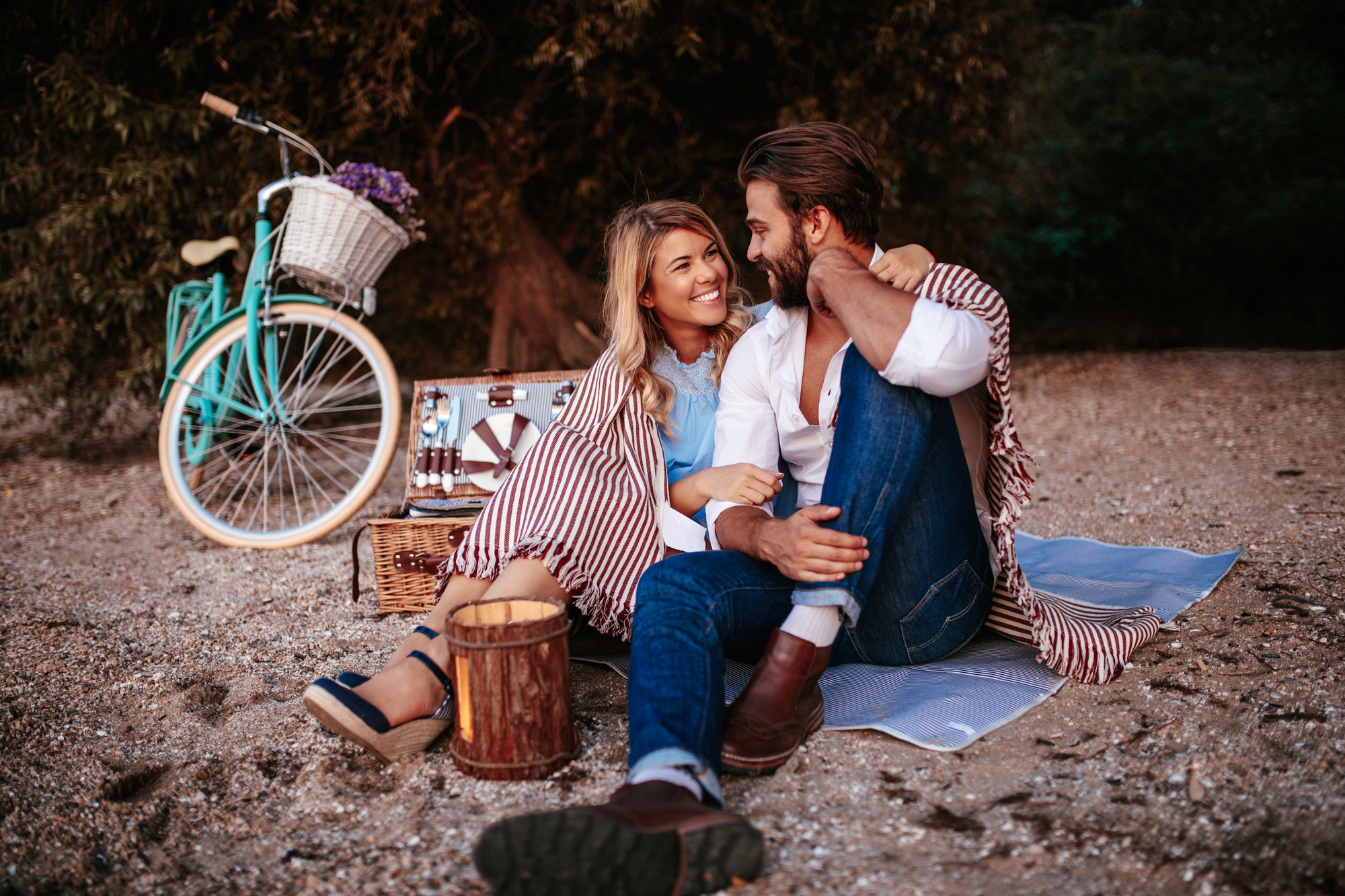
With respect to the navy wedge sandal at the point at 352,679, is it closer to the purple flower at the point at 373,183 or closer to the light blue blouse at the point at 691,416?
the light blue blouse at the point at 691,416

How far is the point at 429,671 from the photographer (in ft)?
6.12

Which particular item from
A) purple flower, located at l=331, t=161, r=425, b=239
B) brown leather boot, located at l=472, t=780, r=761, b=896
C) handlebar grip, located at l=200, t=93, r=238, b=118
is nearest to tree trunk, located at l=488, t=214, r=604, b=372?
purple flower, located at l=331, t=161, r=425, b=239

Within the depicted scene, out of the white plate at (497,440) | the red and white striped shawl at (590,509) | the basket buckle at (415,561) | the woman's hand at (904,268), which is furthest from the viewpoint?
the white plate at (497,440)

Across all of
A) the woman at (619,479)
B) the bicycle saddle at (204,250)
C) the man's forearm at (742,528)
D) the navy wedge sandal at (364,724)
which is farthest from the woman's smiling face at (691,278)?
the bicycle saddle at (204,250)

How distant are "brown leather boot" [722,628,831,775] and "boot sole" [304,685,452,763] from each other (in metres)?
0.62

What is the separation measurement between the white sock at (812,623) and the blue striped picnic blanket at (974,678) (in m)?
0.27

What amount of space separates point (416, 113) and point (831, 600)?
14.4 ft

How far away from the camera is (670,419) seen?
2.39 metres

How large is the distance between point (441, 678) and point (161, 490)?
146 inches

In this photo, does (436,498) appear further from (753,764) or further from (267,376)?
(753,764)

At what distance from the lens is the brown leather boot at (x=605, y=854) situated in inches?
49.4

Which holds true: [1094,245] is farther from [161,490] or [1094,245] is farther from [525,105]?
[161,490]

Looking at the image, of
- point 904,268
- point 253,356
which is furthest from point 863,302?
point 253,356

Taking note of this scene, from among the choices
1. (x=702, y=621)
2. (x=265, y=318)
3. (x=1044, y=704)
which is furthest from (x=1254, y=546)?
(x=265, y=318)
